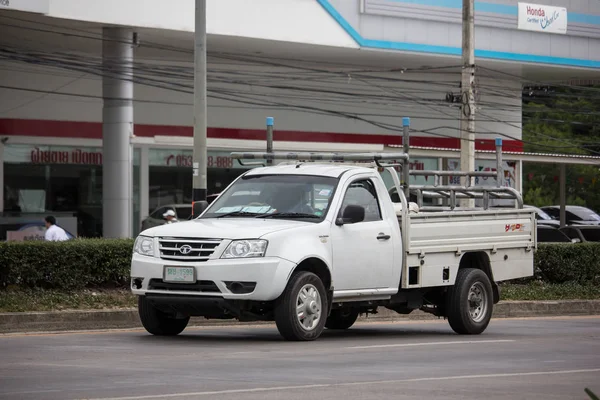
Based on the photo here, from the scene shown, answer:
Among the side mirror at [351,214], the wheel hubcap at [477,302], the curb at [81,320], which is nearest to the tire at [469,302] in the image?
the wheel hubcap at [477,302]

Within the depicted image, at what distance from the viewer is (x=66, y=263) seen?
16922 mm

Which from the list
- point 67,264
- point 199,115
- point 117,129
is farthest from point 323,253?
point 117,129

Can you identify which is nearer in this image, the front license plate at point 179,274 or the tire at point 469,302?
the front license plate at point 179,274

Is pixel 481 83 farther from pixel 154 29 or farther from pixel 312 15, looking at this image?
pixel 154 29

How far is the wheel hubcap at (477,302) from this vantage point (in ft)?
50.6

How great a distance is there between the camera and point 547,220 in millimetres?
41094

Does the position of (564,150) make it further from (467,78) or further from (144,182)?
(467,78)

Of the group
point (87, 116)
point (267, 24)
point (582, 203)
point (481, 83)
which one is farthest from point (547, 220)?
point (582, 203)

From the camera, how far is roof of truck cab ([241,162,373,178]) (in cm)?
1436

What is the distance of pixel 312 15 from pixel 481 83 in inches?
404

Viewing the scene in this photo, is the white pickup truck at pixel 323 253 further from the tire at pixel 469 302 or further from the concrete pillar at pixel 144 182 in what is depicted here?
the concrete pillar at pixel 144 182

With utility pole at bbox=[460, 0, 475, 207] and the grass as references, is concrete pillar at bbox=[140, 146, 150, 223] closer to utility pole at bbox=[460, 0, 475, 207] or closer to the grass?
utility pole at bbox=[460, 0, 475, 207]

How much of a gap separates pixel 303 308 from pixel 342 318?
281cm

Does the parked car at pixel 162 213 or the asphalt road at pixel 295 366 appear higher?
the parked car at pixel 162 213
